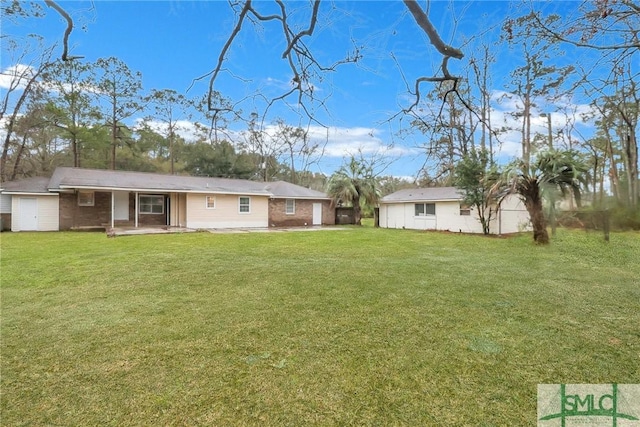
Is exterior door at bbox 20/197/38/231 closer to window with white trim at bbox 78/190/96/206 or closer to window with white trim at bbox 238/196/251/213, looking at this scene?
window with white trim at bbox 78/190/96/206

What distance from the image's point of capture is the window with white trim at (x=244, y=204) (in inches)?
749

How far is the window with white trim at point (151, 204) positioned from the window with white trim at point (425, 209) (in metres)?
15.4

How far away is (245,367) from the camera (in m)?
2.81

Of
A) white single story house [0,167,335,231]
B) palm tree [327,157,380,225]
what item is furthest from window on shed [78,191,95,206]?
palm tree [327,157,380,225]

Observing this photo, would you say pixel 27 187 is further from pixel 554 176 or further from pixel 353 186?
pixel 554 176

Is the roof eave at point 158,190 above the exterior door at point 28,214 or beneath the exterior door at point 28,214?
above

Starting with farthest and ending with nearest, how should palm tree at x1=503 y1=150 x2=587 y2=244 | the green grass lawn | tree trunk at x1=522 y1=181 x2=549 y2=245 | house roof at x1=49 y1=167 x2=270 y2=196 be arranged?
house roof at x1=49 y1=167 x2=270 y2=196, tree trunk at x1=522 y1=181 x2=549 y2=245, the green grass lawn, palm tree at x1=503 y1=150 x2=587 y2=244

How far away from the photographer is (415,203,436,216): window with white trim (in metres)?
18.8

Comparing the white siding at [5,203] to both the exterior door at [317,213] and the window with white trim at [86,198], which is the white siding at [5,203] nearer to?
the window with white trim at [86,198]

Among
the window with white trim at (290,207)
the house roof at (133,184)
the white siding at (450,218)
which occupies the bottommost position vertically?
the white siding at (450,218)

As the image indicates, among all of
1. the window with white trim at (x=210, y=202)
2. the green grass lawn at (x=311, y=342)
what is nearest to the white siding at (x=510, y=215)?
the green grass lawn at (x=311, y=342)

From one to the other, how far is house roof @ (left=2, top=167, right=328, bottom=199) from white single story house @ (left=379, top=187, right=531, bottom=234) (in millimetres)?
5379

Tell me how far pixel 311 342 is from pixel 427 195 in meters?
17.3

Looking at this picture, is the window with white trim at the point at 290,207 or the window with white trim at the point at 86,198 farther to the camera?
the window with white trim at the point at 290,207
